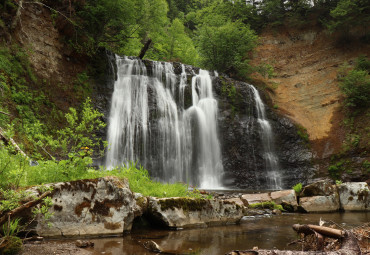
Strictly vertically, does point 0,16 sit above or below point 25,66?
above

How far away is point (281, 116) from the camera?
19.7 meters

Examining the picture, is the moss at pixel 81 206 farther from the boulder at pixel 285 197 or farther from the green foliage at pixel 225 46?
the green foliage at pixel 225 46

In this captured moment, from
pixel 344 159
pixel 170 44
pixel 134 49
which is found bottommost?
pixel 344 159

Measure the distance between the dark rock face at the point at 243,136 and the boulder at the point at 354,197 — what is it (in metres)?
7.00

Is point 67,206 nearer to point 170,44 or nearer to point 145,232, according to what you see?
point 145,232

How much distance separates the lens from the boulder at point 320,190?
9.17 m

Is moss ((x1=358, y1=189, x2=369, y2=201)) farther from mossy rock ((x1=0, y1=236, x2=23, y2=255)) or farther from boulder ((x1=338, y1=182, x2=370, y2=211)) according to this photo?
mossy rock ((x1=0, y1=236, x2=23, y2=255))

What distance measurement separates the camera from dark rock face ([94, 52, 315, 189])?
16359 mm

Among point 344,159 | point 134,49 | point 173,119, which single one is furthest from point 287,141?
point 134,49

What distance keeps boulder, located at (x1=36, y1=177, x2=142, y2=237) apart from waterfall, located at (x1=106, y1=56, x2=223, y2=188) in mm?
9483

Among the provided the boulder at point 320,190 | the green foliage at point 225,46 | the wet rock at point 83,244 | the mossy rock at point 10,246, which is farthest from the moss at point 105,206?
the green foliage at point 225,46

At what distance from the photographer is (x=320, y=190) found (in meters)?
9.16

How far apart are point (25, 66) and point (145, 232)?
12033 millimetres

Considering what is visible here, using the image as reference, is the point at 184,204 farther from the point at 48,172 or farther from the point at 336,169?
the point at 336,169
